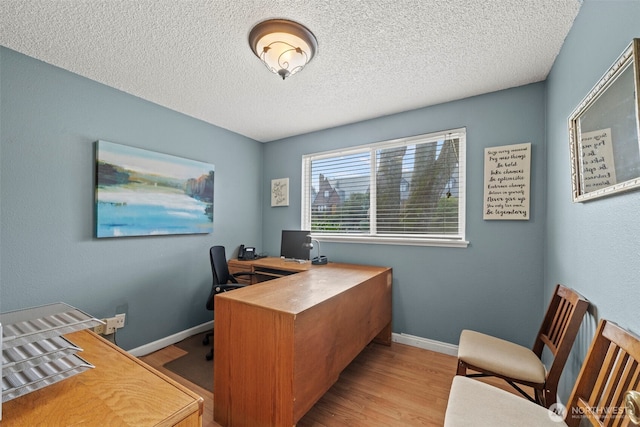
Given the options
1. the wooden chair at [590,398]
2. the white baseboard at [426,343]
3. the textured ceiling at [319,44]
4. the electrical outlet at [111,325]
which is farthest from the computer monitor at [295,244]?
the wooden chair at [590,398]

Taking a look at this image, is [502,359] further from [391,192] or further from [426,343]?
[391,192]

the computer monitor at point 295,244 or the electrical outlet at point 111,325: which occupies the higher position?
the computer monitor at point 295,244

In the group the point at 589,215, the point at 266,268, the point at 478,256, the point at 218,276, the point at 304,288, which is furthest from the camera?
the point at 266,268

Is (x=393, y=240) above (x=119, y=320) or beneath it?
above

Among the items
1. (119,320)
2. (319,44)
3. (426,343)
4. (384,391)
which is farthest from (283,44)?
(426,343)

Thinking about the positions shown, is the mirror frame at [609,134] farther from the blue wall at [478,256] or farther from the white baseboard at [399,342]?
the white baseboard at [399,342]

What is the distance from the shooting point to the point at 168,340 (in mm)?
2664

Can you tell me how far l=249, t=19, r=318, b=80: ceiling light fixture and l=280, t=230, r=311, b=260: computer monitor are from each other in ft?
6.03

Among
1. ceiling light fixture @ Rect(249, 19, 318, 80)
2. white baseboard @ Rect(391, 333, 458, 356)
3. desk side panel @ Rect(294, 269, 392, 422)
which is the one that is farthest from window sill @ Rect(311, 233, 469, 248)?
ceiling light fixture @ Rect(249, 19, 318, 80)

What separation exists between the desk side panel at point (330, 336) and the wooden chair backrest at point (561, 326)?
1.11 meters

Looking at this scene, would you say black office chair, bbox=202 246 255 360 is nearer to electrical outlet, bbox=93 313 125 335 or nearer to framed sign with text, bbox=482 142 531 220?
electrical outlet, bbox=93 313 125 335

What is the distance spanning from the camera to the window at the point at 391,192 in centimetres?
252

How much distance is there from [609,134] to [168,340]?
11.6 feet

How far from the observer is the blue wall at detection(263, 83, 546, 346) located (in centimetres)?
215
